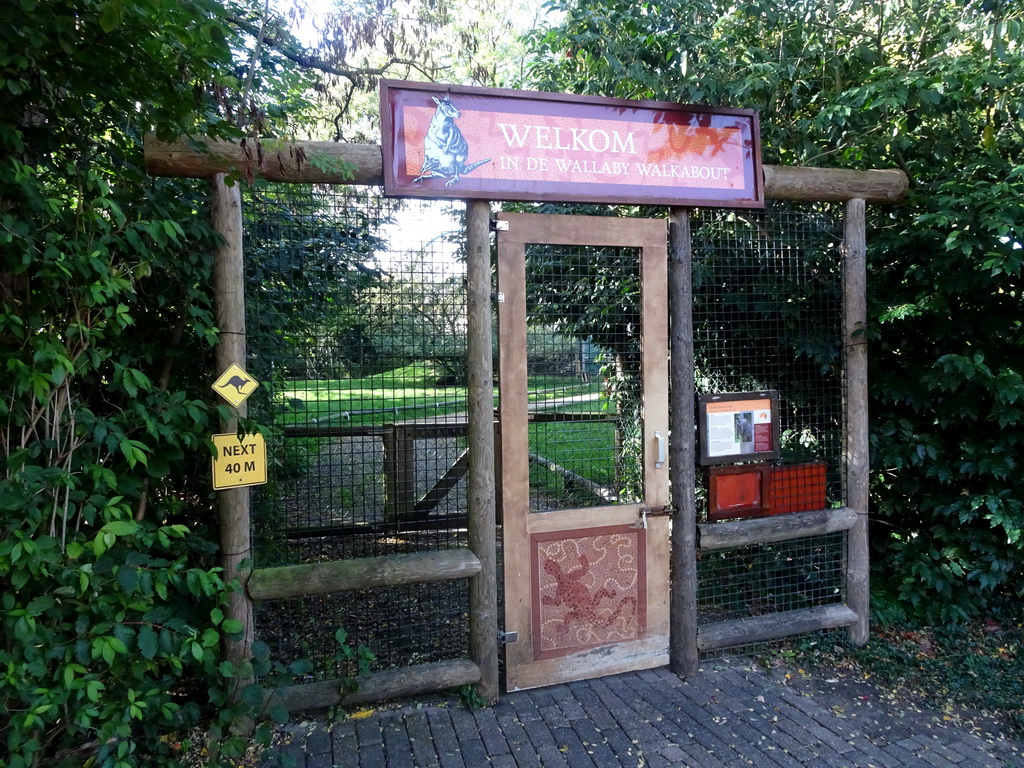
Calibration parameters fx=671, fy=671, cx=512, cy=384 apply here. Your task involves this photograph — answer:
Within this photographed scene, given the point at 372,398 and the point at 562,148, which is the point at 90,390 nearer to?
the point at 372,398

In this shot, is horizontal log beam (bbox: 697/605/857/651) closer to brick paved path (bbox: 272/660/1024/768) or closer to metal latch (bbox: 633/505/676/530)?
brick paved path (bbox: 272/660/1024/768)

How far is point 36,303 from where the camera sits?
2551 millimetres

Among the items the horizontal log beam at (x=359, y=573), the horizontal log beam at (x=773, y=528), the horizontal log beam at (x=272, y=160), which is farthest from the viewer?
the horizontal log beam at (x=773, y=528)

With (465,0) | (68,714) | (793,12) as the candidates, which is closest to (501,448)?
(68,714)

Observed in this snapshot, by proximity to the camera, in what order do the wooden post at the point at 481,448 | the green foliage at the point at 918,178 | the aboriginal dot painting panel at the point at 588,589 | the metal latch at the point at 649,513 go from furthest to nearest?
the green foliage at the point at 918,178 → the metal latch at the point at 649,513 → the aboriginal dot painting panel at the point at 588,589 → the wooden post at the point at 481,448

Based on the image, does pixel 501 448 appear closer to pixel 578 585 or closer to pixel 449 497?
pixel 578 585

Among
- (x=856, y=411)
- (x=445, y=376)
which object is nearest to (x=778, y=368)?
(x=856, y=411)

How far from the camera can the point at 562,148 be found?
3.58 metres

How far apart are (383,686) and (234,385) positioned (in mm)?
1676

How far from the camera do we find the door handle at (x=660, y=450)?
3799 millimetres

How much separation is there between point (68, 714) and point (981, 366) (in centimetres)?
475

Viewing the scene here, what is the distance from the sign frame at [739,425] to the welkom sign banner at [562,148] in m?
Result: 1.13

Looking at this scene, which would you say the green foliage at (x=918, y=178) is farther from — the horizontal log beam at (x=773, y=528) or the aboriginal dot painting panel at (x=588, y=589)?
the aboriginal dot painting panel at (x=588, y=589)

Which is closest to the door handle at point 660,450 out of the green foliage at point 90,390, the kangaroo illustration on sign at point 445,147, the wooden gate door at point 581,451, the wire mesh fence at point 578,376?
the wooden gate door at point 581,451
